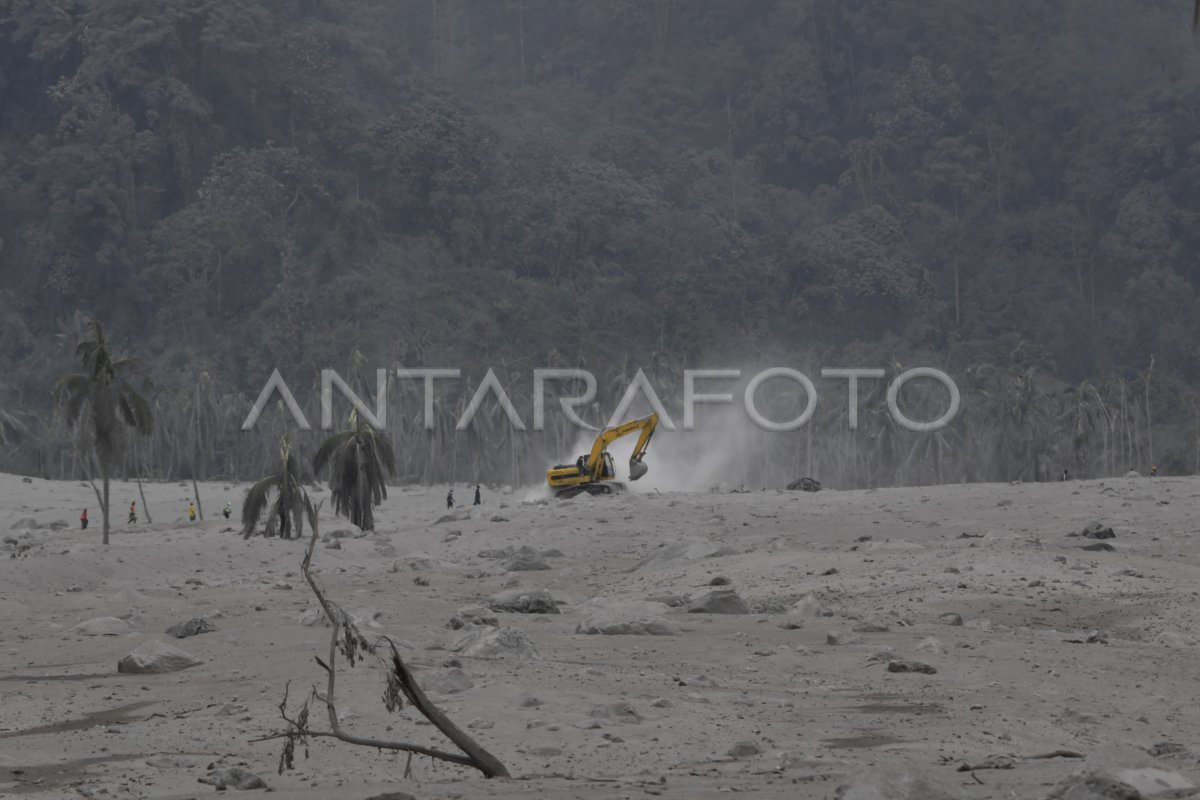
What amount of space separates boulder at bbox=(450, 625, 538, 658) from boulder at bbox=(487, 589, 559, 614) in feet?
12.7

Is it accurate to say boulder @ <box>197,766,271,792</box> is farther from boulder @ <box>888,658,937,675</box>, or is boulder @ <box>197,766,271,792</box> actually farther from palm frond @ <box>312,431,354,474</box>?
palm frond @ <box>312,431,354,474</box>

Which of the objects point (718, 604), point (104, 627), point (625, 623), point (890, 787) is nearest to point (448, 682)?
point (625, 623)

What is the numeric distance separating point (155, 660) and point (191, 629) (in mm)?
2444

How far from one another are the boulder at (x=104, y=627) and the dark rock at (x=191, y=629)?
70 cm

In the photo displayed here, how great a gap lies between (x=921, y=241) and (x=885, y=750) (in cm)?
11708

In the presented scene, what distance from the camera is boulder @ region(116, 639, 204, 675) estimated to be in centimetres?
1448

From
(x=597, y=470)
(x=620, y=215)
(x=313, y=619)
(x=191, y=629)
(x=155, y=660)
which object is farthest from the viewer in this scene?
(x=620, y=215)

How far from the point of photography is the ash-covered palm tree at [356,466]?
113 ft

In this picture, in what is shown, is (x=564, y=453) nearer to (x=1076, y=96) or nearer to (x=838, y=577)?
(x=838, y=577)

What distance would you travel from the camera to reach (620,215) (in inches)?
4464

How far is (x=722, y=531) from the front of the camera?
30.9m

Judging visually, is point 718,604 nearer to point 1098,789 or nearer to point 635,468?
point 1098,789

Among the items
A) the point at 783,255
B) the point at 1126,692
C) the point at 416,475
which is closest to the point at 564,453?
the point at 416,475

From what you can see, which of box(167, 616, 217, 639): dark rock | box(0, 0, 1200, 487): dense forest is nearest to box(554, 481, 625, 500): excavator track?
box(167, 616, 217, 639): dark rock
